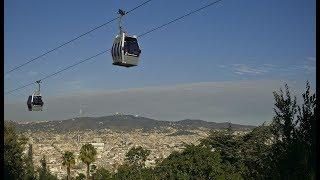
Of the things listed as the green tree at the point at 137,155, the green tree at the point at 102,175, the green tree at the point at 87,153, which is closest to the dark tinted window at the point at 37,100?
the green tree at the point at 87,153

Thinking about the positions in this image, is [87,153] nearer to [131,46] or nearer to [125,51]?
[131,46]

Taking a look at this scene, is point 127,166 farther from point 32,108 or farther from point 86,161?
point 32,108

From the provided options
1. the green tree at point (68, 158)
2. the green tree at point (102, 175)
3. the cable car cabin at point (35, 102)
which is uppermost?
the cable car cabin at point (35, 102)

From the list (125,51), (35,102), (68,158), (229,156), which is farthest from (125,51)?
(68,158)

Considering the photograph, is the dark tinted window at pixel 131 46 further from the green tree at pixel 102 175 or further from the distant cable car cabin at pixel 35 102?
the green tree at pixel 102 175

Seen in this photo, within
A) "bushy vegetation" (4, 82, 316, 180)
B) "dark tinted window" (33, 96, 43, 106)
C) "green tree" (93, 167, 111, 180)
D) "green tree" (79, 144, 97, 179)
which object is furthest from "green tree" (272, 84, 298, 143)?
"green tree" (93, 167, 111, 180)
